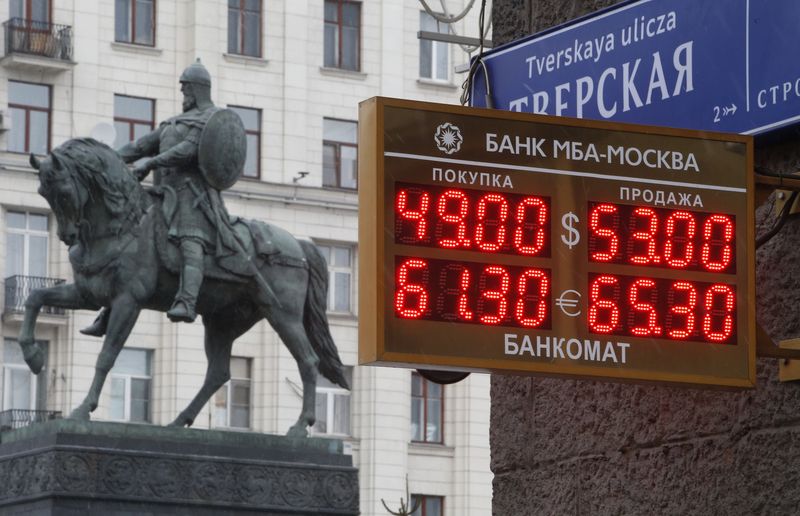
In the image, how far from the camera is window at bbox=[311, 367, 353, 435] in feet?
165

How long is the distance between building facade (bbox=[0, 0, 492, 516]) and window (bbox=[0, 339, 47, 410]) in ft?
0.12

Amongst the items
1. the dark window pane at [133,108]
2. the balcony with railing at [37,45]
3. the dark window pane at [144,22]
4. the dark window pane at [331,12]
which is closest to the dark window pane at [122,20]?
the dark window pane at [144,22]

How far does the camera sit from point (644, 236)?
7.18m

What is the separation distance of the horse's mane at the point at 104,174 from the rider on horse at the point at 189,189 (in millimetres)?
808

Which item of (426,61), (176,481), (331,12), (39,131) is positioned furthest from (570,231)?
(426,61)

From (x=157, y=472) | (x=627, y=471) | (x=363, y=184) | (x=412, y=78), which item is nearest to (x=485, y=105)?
(x=627, y=471)

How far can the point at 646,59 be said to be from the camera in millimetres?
8406

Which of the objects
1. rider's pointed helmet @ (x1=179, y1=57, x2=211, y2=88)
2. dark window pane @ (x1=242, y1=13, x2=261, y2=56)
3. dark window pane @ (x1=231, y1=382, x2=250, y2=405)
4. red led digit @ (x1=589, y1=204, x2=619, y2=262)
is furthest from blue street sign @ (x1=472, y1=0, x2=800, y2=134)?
dark window pane @ (x1=242, y1=13, x2=261, y2=56)

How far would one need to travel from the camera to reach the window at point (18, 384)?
47.3m

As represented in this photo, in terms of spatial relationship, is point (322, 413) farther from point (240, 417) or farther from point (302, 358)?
point (302, 358)

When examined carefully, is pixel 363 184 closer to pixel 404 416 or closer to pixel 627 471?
pixel 627 471

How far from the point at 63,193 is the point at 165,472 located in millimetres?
3140

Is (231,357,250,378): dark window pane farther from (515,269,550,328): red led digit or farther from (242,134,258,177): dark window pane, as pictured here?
(515,269,550,328): red led digit

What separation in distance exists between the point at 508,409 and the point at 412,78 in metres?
43.7
